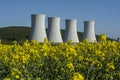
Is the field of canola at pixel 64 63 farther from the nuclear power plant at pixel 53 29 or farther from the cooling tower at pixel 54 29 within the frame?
the cooling tower at pixel 54 29

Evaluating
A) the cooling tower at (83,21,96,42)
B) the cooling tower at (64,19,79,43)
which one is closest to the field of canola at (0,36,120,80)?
the cooling tower at (64,19,79,43)

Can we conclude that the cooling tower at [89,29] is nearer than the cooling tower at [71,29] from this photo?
No

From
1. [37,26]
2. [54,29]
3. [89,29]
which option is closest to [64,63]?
[37,26]

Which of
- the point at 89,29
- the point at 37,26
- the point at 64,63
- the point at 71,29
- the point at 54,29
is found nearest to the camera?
the point at 64,63

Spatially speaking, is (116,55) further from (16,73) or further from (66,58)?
(16,73)

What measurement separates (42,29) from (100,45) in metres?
17.4

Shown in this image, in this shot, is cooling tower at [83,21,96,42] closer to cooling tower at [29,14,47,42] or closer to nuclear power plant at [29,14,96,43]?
nuclear power plant at [29,14,96,43]

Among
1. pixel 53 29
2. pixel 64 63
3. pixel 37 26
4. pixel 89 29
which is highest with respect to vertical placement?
pixel 64 63

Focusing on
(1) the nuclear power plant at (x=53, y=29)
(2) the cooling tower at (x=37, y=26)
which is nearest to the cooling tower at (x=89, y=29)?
(1) the nuclear power plant at (x=53, y=29)

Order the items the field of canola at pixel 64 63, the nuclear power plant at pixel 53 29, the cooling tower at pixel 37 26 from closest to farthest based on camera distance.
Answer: the field of canola at pixel 64 63 → the cooling tower at pixel 37 26 → the nuclear power plant at pixel 53 29

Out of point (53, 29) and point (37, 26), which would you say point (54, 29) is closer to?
point (53, 29)

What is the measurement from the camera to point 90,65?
549cm

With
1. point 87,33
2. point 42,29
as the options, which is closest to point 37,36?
point 42,29

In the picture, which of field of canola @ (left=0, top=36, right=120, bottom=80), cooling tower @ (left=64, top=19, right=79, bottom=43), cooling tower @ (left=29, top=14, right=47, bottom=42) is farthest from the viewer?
cooling tower @ (left=64, top=19, right=79, bottom=43)
